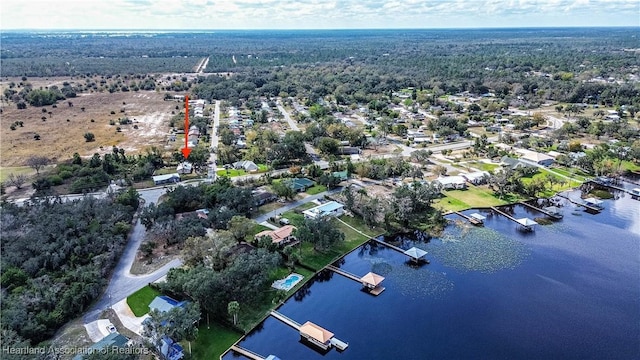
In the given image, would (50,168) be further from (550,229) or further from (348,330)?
(550,229)

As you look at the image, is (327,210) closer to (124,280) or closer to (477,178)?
(124,280)

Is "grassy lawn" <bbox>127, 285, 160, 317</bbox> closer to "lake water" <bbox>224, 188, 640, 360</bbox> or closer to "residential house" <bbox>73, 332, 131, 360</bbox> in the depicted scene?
"residential house" <bbox>73, 332, 131, 360</bbox>

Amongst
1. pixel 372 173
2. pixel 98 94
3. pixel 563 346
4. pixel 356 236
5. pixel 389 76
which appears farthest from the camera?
pixel 389 76

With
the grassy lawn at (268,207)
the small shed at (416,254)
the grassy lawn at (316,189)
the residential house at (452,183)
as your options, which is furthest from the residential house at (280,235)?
the residential house at (452,183)

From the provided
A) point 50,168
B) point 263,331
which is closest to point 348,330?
point 263,331

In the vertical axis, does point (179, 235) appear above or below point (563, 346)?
above

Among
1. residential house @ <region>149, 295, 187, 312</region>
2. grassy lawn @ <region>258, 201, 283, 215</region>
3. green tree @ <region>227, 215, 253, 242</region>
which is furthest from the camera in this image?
grassy lawn @ <region>258, 201, 283, 215</region>

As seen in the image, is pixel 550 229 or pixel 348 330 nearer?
pixel 348 330

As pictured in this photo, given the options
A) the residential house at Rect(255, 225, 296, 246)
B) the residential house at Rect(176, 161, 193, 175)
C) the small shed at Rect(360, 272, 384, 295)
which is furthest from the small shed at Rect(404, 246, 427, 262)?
the residential house at Rect(176, 161, 193, 175)
